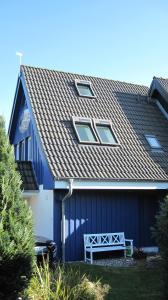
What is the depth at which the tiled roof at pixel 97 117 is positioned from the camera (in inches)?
602

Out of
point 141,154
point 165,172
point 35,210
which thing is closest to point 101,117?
point 141,154

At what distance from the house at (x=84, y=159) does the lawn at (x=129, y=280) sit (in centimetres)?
220

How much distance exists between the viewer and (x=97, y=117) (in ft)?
58.7

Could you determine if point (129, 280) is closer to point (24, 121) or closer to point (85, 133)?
point (85, 133)

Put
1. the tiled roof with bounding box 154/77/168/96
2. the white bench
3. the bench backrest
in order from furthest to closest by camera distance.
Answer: the tiled roof with bounding box 154/77/168/96 < the bench backrest < the white bench

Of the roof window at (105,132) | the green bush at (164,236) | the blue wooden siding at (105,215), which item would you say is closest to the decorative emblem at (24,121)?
the roof window at (105,132)

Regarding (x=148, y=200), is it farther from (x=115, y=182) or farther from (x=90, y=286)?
(x=90, y=286)

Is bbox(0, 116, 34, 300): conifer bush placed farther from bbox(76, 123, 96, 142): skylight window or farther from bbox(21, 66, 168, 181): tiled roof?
bbox(76, 123, 96, 142): skylight window

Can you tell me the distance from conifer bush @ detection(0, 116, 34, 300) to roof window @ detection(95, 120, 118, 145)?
28.9 ft

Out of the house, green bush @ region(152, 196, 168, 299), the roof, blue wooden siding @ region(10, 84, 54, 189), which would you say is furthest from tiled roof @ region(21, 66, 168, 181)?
green bush @ region(152, 196, 168, 299)

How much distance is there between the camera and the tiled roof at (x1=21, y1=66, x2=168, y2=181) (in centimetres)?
1529

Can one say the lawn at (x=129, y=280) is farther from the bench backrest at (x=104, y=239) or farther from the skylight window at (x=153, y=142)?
the skylight window at (x=153, y=142)

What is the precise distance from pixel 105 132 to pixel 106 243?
4.55 meters

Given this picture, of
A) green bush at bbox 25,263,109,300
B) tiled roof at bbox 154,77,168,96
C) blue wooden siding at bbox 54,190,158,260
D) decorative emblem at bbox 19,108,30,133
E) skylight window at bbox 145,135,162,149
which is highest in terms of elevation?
tiled roof at bbox 154,77,168,96
